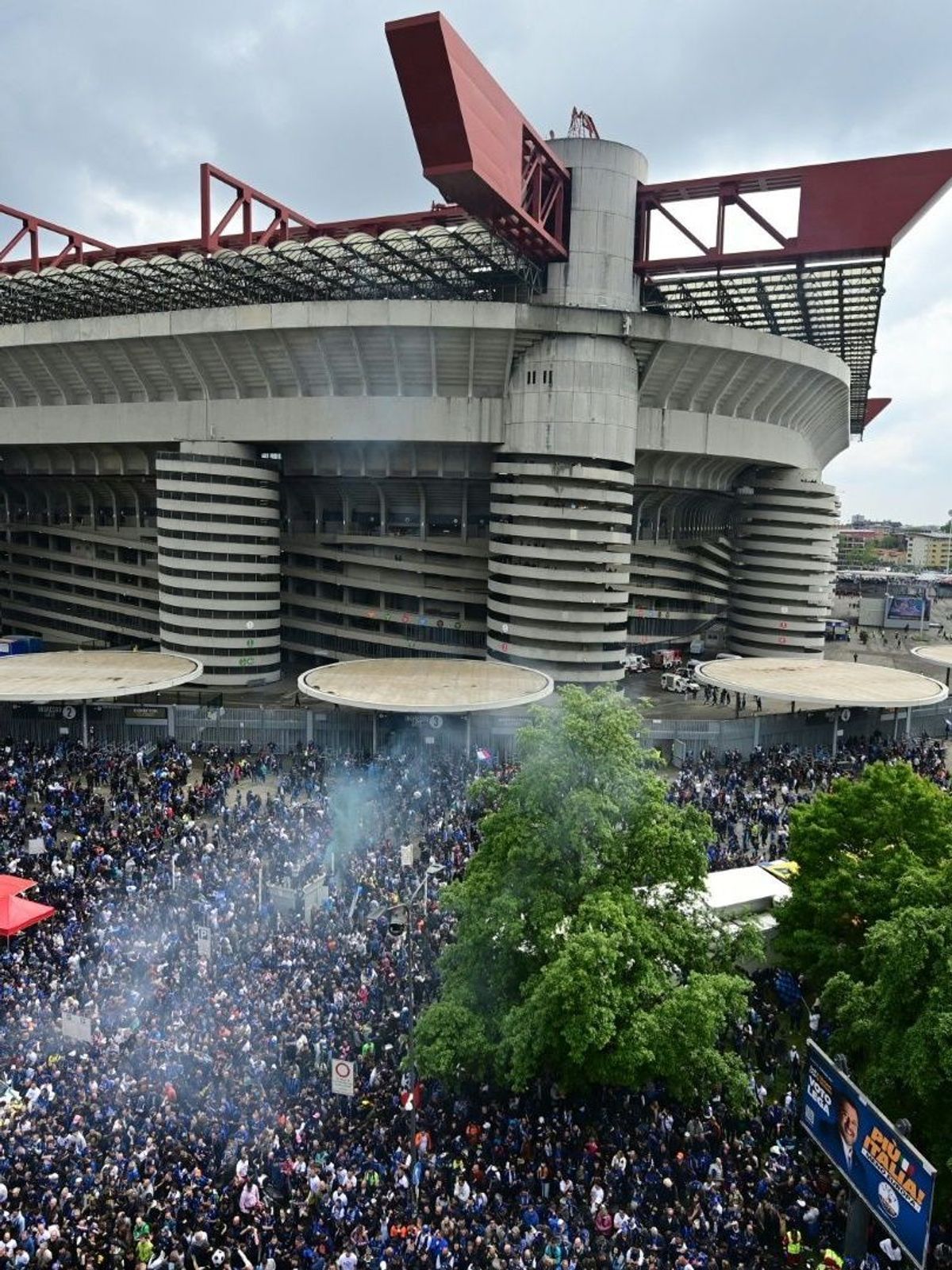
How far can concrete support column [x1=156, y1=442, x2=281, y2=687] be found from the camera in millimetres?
49469

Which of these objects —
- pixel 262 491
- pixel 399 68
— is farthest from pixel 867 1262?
pixel 262 491

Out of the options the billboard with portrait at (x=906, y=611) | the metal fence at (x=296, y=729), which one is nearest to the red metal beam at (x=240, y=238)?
the metal fence at (x=296, y=729)

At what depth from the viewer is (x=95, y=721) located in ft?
130

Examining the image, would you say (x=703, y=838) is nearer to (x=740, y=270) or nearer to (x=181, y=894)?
(x=181, y=894)

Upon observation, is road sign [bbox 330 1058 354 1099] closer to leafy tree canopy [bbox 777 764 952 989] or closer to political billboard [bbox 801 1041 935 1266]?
political billboard [bbox 801 1041 935 1266]

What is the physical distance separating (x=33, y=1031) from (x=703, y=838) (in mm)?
14619

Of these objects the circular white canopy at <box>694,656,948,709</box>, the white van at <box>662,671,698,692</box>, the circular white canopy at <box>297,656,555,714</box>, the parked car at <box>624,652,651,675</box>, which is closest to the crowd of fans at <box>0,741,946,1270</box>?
the circular white canopy at <box>297,656,555,714</box>

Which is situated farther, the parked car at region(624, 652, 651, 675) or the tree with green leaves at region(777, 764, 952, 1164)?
the parked car at region(624, 652, 651, 675)

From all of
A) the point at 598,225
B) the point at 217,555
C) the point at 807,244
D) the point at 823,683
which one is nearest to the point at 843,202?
the point at 807,244

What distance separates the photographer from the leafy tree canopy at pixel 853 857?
19016 mm

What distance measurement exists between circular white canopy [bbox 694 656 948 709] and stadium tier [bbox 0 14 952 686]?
724cm

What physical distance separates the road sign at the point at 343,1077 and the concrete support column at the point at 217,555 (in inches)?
1452

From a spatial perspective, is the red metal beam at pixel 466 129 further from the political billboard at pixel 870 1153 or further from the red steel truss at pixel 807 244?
the political billboard at pixel 870 1153

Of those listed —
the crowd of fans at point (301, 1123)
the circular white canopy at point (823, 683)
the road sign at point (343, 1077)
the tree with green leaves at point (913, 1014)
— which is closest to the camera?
the crowd of fans at point (301, 1123)
